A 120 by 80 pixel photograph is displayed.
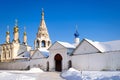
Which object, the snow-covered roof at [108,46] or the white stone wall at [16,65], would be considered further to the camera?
the white stone wall at [16,65]

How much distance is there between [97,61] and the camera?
3036 cm

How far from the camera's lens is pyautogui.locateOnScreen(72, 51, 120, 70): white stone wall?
2854cm

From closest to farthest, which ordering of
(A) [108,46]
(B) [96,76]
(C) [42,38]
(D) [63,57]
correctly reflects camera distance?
(B) [96,76], (A) [108,46], (D) [63,57], (C) [42,38]

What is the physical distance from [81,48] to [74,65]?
107 inches

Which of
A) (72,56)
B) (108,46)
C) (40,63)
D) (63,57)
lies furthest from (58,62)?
(108,46)

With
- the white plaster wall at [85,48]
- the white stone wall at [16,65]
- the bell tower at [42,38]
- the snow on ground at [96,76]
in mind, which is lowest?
the snow on ground at [96,76]

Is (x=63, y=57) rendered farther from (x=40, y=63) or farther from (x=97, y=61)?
(x=97, y=61)

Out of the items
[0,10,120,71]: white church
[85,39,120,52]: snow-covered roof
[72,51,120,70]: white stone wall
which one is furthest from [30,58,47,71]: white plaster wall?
[85,39,120,52]: snow-covered roof

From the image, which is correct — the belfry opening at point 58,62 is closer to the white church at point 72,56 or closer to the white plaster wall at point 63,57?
the white church at point 72,56

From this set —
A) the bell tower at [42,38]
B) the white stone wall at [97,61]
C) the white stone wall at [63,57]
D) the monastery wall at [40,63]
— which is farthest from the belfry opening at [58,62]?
the bell tower at [42,38]

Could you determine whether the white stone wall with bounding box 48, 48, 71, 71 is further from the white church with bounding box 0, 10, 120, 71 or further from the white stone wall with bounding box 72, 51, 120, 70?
the white stone wall with bounding box 72, 51, 120, 70

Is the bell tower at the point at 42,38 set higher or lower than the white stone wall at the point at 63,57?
higher

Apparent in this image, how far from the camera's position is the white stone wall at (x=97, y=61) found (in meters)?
28.5

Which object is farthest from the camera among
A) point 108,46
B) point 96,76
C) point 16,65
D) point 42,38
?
point 42,38
